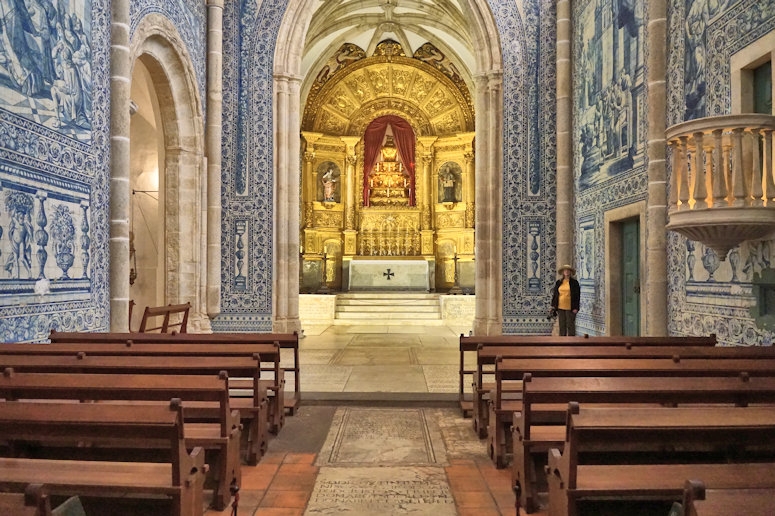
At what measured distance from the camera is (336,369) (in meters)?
8.48

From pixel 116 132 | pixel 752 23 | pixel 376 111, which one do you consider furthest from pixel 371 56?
pixel 752 23

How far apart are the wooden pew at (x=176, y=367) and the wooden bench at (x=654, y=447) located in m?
2.16

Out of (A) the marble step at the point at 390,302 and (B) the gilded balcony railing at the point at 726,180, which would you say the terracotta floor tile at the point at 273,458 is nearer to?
(B) the gilded balcony railing at the point at 726,180

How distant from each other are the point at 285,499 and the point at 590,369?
6.75 ft

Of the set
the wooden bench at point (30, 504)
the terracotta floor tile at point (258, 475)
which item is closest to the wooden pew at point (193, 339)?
the terracotta floor tile at point (258, 475)

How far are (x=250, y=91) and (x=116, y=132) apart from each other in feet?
15.4

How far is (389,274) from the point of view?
19797 millimetres

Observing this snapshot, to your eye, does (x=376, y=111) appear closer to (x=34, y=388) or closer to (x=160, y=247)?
(x=160, y=247)

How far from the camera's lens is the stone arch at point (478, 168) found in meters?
11.8

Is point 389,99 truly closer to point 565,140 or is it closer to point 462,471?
point 565,140

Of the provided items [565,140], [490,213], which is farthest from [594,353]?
[565,140]

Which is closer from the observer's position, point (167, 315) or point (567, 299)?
point (167, 315)

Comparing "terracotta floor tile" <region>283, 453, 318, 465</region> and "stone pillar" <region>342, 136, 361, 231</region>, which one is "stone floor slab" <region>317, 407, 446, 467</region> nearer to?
"terracotta floor tile" <region>283, 453, 318, 465</region>

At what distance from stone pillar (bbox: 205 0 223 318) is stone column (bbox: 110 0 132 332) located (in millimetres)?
3766
